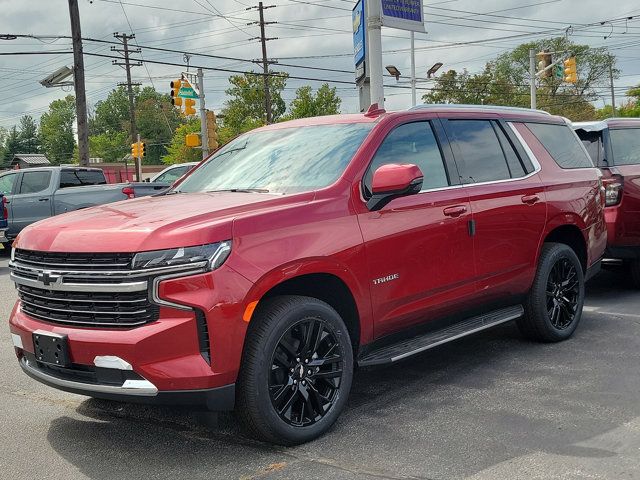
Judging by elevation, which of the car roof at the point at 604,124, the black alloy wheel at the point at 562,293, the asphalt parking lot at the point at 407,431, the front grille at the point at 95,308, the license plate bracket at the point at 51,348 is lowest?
the asphalt parking lot at the point at 407,431

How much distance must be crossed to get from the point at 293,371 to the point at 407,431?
30.3 inches

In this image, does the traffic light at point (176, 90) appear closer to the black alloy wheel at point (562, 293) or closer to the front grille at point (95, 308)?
the black alloy wheel at point (562, 293)

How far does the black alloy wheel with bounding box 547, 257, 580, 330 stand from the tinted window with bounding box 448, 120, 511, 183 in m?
1.04

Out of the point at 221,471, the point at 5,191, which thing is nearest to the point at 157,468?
the point at 221,471

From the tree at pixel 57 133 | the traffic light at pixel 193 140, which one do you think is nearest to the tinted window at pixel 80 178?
the traffic light at pixel 193 140

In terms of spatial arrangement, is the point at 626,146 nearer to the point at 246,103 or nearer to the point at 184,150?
the point at 246,103

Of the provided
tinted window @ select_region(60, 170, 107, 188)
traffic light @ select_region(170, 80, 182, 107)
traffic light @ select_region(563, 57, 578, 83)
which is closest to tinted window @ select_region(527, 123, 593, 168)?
tinted window @ select_region(60, 170, 107, 188)

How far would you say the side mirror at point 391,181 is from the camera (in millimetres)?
4227

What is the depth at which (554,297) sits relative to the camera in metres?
6.00

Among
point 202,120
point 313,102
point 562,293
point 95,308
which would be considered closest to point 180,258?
point 95,308

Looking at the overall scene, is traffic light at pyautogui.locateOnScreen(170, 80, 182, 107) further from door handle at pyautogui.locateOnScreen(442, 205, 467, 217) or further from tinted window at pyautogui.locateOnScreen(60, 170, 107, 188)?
door handle at pyautogui.locateOnScreen(442, 205, 467, 217)

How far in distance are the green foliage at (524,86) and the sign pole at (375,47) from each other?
45872mm

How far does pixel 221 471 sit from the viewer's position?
11.9 feet

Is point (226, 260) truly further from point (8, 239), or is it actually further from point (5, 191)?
point (5, 191)
